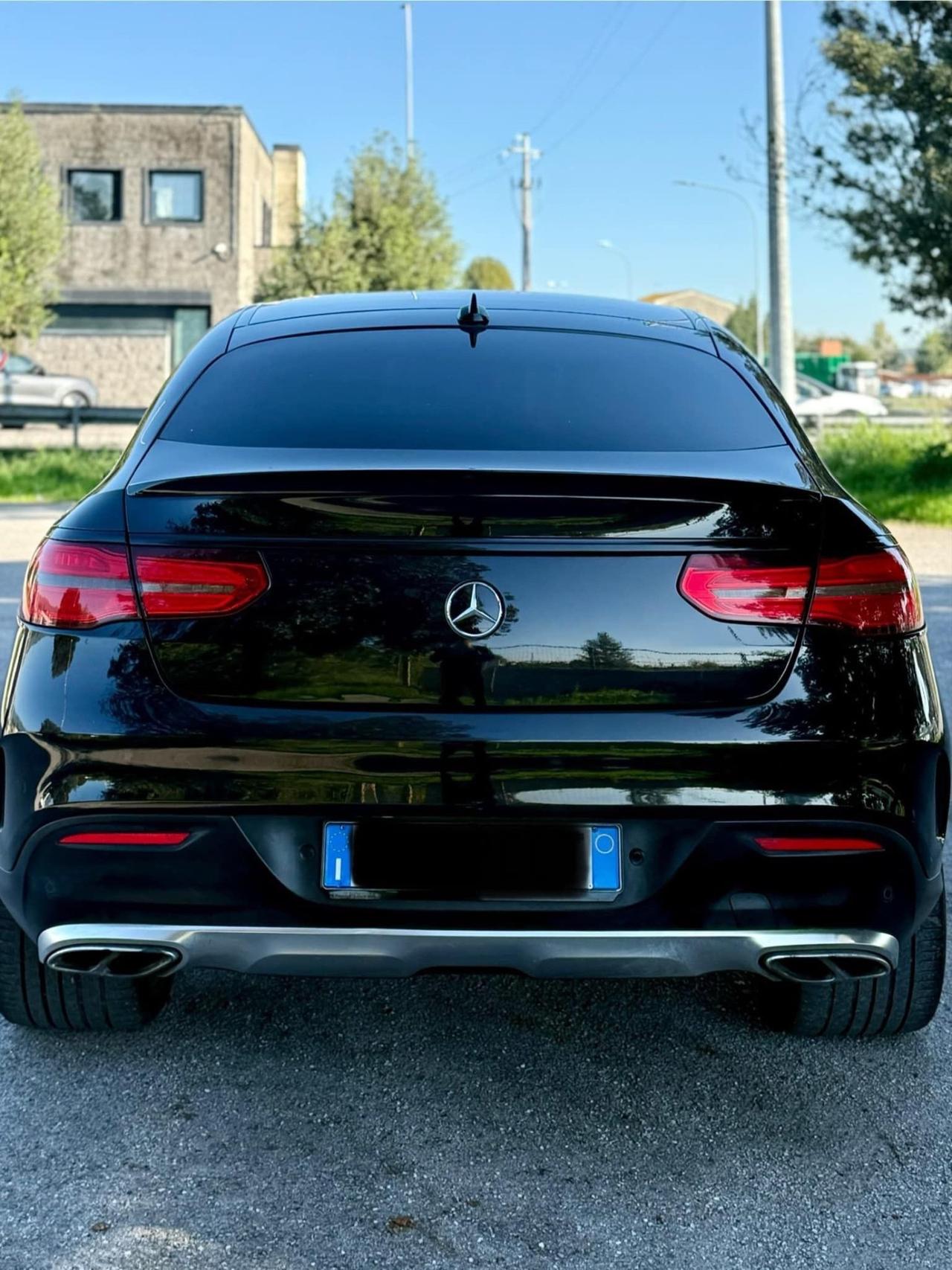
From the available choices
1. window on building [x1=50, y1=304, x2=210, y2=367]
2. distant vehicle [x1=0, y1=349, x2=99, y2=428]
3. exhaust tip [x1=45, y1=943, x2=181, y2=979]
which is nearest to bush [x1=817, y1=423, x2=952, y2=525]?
exhaust tip [x1=45, y1=943, x2=181, y2=979]

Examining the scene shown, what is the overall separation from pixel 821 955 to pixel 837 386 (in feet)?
181

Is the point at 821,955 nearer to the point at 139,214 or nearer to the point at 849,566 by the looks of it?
the point at 849,566

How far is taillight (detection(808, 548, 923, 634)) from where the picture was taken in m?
2.67

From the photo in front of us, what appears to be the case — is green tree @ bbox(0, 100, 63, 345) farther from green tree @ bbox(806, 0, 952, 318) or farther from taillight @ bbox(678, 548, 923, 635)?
taillight @ bbox(678, 548, 923, 635)

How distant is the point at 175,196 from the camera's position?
131ft

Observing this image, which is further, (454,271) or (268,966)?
(454,271)

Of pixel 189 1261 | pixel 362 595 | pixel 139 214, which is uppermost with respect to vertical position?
pixel 139 214

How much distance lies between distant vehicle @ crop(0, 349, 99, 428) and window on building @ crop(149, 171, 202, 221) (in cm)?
609

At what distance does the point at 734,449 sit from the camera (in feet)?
9.57

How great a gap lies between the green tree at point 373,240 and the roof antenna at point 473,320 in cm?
2572

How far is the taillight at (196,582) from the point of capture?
261 centimetres

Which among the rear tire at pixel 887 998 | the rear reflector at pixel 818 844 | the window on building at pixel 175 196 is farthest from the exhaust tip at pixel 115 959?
the window on building at pixel 175 196

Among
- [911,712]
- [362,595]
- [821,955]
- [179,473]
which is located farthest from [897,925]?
[179,473]

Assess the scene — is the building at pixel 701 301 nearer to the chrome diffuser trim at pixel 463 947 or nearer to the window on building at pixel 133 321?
the window on building at pixel 133 321
